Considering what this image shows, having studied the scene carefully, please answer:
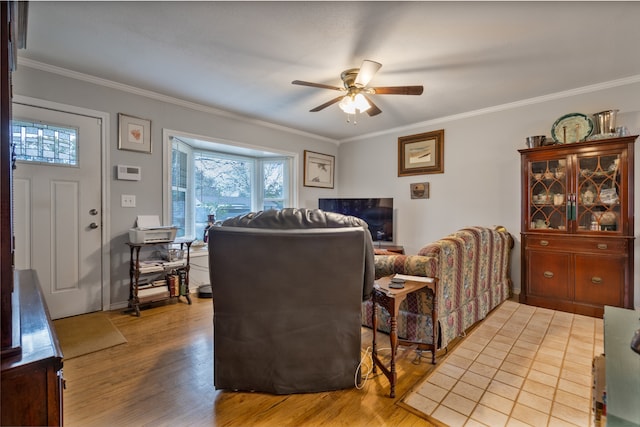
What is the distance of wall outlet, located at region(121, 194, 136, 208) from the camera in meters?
3.29

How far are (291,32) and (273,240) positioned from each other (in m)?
1.64

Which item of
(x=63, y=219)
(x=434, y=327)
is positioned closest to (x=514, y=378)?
(x=434, y=327)

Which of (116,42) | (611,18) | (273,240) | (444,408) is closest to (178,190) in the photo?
(116,42)

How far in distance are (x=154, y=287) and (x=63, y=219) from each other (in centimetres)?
110

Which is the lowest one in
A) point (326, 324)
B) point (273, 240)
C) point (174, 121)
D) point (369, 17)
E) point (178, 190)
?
point (326, 324)

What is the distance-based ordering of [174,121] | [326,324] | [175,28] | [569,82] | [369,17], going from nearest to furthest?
[326,324]
[369,17]
[175,28]
[569,82]
[174,121]

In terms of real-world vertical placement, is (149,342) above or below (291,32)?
below

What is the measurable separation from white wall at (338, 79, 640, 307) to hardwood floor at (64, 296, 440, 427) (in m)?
2.52

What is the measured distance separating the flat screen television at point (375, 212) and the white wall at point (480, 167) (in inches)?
14.0

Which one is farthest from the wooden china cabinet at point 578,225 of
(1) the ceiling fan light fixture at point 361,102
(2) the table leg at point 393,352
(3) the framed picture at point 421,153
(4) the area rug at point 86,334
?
(4) the area rug at point 86,334

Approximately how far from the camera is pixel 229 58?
263cm

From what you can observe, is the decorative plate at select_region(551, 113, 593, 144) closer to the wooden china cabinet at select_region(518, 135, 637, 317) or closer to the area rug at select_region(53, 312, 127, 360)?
the wooden china cabinet at select_region(518, 135, 637, 317)

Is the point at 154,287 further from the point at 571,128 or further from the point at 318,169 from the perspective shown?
the point at 571,128

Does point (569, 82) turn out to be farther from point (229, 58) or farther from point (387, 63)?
point (229, 58)
